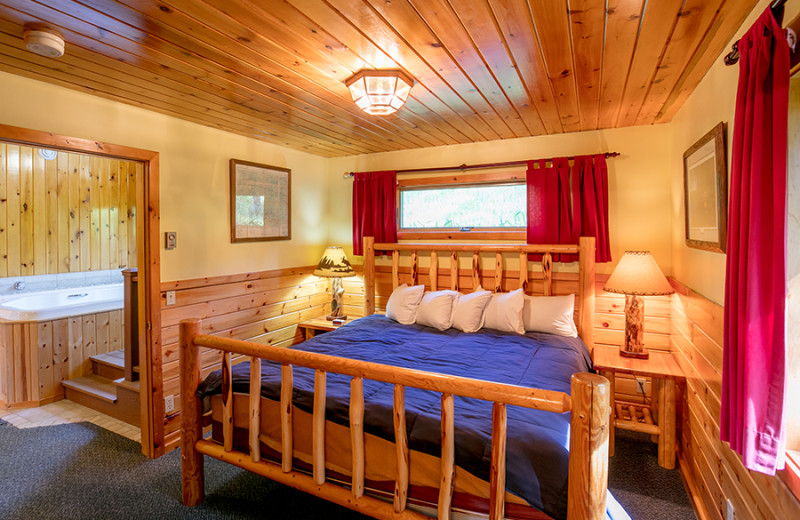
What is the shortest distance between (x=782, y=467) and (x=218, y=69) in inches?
103

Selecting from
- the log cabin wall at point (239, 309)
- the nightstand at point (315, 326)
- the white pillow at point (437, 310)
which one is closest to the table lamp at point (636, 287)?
the white pillow at point (437, 310)

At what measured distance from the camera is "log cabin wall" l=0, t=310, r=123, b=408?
11.1 feet

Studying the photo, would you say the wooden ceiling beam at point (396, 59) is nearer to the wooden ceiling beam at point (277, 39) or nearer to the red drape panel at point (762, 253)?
the wooden ceiling beam at point (277, 39)

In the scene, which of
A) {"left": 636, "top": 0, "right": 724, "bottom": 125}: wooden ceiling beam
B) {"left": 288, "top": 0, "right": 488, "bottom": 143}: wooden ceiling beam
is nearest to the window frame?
{"left": 288, "top": 0, "right": 488, "bottom": 143}: wooden ceiling beam

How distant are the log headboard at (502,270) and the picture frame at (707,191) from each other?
788 millimetres

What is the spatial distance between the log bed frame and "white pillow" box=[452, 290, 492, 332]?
156 cm

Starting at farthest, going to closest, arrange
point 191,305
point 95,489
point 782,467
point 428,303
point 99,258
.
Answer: point 99,258 < point 428,303 < point 191,305 < point 95,489 < point 782,467

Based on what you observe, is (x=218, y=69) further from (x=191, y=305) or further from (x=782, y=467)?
(x=782, y=467)

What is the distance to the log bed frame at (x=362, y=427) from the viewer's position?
127cm

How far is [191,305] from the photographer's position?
297 cm

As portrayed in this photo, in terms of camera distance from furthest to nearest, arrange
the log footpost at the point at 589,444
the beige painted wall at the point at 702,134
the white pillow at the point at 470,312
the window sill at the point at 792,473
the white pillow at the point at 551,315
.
A: 1. the white pillow at the point at 470,312
2. the white pillow at the point at 551,315
3. the beige painted wall at the point at 702,134
4. the log footpost at the point at 589,444
5. the window sill at the point at 792,473

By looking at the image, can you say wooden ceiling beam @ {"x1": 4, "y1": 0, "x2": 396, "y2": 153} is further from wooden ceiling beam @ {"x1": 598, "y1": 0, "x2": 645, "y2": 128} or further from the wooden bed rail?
wooden ceiling beam @ {"x1": 598, "y1": 0, "x2": 645, "y2": 128}

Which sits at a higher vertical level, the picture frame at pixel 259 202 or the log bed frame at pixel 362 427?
the picture frame at pixel 259 202

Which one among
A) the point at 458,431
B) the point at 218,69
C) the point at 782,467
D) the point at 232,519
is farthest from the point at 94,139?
the point at 782,467
